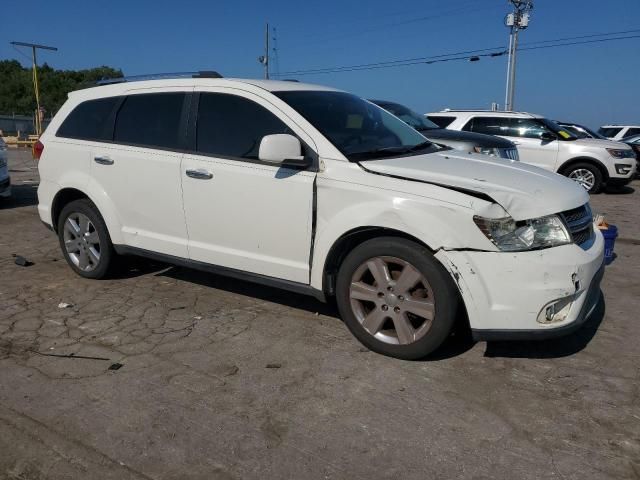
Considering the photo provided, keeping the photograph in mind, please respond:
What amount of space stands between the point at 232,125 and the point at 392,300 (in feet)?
5.93

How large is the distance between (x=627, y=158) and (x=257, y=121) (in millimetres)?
10766

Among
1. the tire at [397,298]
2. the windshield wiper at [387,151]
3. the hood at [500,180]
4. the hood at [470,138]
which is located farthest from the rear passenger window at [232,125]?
the hood at [470,138]

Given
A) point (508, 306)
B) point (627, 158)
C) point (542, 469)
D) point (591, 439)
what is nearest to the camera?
point (542, 469)

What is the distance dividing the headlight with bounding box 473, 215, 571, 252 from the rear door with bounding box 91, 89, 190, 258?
7.83 ft

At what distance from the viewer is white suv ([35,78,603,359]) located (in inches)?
132

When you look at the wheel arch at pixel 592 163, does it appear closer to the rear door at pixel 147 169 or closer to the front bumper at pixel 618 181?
the front bumper at pixel 618 181

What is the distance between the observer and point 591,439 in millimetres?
2875

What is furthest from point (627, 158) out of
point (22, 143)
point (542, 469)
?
point (22, 143)

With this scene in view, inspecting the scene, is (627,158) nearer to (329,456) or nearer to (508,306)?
(508,306)

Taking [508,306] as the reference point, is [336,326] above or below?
below

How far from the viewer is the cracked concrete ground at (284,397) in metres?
2.70

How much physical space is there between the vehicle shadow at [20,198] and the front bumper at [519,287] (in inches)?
348

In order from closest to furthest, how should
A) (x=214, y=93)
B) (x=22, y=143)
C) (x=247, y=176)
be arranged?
(x=247, y=176), (x=214, y=93), (x=22, y=143)

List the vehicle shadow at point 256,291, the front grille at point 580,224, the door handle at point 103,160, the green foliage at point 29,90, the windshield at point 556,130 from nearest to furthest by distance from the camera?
the front grille at point 580,224 → the vehicle shadow at point 256,291 → the door handle at point 103,160 → the windshield at point 556,130 → the green foliage at point 29,90
